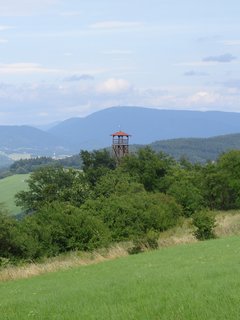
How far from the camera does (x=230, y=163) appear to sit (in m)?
71.4

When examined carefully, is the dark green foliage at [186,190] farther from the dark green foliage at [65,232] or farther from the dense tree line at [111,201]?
the dark green foliage at [65,232]

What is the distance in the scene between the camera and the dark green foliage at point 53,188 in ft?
268

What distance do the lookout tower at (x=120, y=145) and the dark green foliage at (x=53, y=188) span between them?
68.7ft

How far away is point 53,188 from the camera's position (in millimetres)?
86000

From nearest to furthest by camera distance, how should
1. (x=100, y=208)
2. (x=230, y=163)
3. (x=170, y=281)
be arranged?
(x=170, y=281) < (x=100, y=208) < (x=230, y=163)

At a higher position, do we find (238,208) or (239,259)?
(239,259)

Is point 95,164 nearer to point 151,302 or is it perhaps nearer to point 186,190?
point 186,190

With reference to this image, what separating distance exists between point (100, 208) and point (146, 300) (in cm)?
4547

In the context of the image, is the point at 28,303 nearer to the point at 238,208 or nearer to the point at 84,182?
the point at 238,208

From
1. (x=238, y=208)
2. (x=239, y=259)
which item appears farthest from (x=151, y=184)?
(x=239, y=259)

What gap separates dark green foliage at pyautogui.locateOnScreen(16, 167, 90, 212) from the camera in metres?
81.8

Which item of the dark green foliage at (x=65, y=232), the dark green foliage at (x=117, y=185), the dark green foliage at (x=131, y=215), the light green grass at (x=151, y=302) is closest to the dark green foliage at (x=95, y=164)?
the dark green foliage at (x=117, y=185)

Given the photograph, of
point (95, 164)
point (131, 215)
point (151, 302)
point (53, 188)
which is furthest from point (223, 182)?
point (151, 302)

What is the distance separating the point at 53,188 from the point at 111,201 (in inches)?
1168
